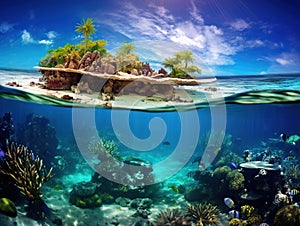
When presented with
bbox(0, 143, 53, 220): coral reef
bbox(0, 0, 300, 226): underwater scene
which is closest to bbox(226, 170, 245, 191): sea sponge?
bbox(0, 0, 300, 226): underwater scene

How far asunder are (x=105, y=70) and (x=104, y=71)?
0.05 metres

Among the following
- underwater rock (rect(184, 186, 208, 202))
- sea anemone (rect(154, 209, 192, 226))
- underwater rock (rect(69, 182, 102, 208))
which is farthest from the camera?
underwater rock (rect(184, 186, 208, 202))

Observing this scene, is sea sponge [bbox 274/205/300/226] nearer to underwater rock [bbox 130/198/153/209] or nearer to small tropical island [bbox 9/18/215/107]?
underwater rock [bbox 130/198/153/209]

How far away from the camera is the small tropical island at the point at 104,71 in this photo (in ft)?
24.3

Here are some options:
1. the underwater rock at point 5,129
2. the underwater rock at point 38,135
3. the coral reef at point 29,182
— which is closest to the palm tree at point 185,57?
the coral reef at point 29,182

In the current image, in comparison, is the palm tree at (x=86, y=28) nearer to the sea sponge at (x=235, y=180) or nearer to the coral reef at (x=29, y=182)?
the coral reef at (x=29, y=182)

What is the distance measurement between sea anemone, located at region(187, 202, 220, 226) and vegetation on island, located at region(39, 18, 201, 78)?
6.02 meters

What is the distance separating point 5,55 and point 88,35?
358 centimetres

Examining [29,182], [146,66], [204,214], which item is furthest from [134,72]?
[204,214]

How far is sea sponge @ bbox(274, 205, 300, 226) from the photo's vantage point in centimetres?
859

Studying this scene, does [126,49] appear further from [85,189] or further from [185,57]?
[85,189]

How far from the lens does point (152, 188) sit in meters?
12.9

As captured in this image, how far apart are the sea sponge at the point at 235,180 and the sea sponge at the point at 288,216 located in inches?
73.6

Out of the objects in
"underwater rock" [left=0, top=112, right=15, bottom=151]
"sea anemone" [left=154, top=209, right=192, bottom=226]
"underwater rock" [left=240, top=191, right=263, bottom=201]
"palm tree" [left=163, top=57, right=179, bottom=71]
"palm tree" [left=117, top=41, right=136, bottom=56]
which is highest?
"palm tree" [left=117, top=41, right=136, bottom=56]
